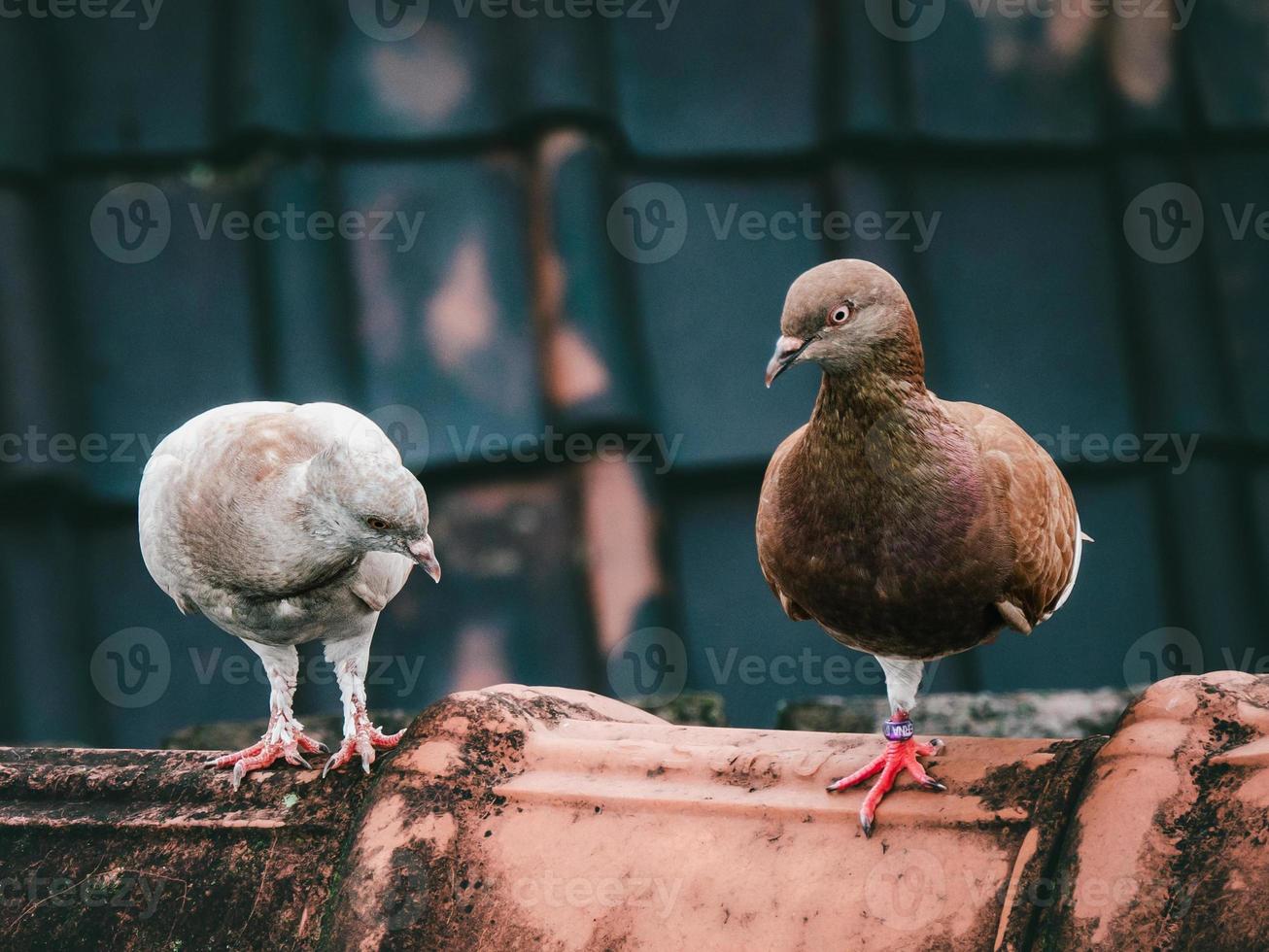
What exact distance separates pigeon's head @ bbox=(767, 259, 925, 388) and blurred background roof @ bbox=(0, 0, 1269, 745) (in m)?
2.24

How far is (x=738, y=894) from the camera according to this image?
7.95ft

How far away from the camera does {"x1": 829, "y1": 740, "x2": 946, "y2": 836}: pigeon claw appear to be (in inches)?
99.7

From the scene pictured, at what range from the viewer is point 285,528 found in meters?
3.03

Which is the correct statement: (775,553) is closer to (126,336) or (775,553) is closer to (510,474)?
(510,474)

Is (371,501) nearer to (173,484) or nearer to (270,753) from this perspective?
(173,484)

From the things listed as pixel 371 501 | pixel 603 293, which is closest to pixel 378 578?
pixel 371 501

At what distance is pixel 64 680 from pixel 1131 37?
4844mm

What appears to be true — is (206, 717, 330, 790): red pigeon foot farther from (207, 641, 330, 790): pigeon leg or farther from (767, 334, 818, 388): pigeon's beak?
(767, 334, 818, 388): pigeon's beak

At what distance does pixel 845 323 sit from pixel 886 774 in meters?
0.90

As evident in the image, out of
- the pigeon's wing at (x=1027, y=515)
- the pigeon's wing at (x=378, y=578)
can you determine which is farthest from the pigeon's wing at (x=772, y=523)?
the pigeon's wing at (x=378, y=578)

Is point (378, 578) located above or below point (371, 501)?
below

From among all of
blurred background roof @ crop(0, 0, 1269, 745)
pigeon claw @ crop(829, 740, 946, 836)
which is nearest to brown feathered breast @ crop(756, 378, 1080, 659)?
pigeon claw @ crop(829, 740, 946, 836)

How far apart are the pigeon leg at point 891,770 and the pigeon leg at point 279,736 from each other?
127 cm

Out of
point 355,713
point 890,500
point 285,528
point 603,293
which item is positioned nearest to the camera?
point 890,500
